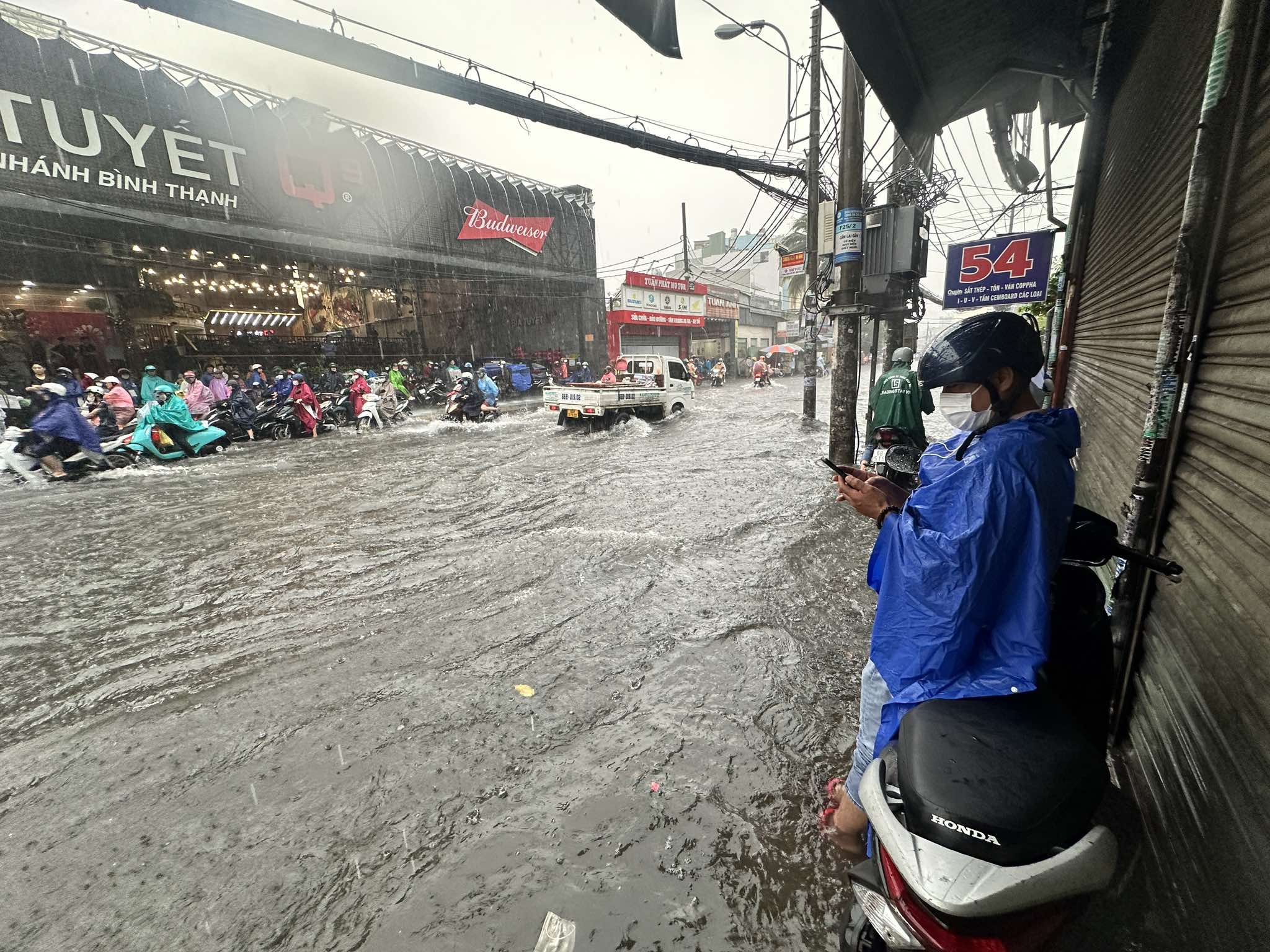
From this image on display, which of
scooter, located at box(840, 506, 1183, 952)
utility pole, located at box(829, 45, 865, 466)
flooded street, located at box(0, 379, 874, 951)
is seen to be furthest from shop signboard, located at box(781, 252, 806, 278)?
scooter, located at box(840, 506, 1183, 952)

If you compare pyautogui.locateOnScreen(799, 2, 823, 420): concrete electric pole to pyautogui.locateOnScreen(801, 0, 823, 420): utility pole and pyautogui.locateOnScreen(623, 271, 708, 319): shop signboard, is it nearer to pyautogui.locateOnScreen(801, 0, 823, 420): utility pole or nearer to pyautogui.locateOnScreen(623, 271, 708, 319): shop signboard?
pyautogui.locateOnScreen(801, 0, 823, 420): utility pole

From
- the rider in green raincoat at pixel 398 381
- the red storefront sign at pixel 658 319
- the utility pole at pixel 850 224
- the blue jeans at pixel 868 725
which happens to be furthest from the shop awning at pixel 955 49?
the red storefront sign at pixel 658 319

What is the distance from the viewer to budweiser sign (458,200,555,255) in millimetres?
23375

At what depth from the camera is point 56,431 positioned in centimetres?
821

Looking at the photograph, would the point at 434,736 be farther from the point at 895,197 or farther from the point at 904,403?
the point at 895,197

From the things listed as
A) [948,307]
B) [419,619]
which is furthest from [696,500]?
[948,307]

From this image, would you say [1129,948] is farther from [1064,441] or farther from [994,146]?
[994,146]

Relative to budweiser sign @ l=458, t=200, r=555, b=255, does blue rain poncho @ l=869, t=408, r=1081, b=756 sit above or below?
below

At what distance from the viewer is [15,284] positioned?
14836 mm

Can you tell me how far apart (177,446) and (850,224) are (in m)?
12.4

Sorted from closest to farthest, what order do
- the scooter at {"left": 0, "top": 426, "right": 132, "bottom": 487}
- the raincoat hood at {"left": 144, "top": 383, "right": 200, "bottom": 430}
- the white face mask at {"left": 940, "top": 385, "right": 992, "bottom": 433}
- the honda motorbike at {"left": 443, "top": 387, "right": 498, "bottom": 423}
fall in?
the white face mask at {"left": 940, "top": 385, "right": 992, "bottom": 433}
the scooter at {"left": 0, "top": 426, "right": 132, "bottom": 487}
the raincoat hood at {"left": 144, "top": 383, "right": 200, "bottom": 430}
the honda motorbike at {"left": 443, "top": 387, "right": 498, "bottom": 423}

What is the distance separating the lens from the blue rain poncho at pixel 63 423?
812cm

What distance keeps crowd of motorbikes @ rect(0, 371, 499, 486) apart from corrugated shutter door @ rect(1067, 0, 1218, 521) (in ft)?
43.0

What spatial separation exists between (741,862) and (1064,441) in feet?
5.97
